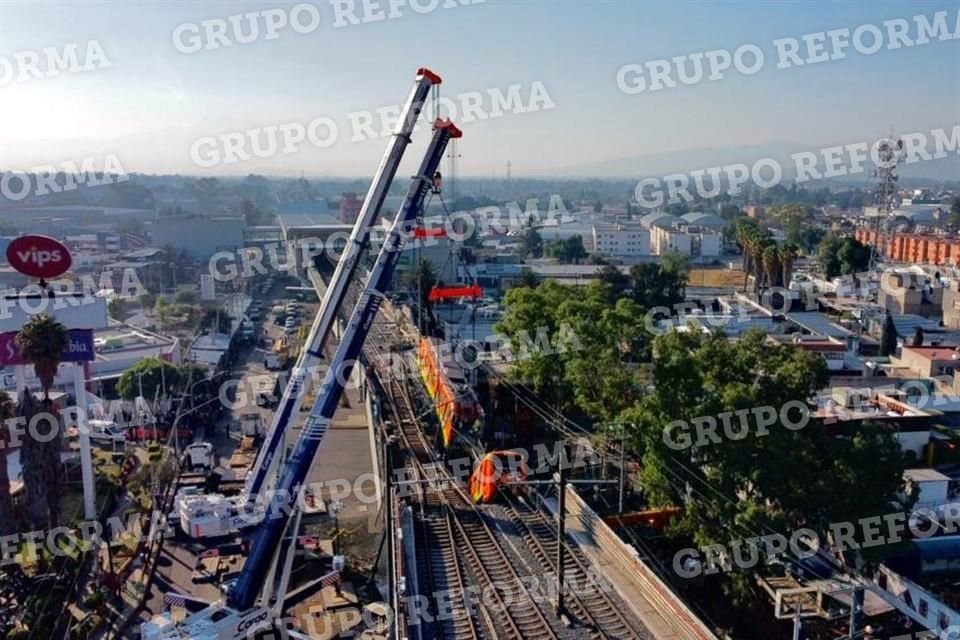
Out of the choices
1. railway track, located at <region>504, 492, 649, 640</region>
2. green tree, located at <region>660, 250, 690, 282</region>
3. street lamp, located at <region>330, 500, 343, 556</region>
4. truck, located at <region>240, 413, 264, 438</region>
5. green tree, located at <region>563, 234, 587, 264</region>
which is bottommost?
street lamp, located at <region>330, 500, 343, 556</region>

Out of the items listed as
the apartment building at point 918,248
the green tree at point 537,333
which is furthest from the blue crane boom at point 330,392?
the apartment building at point 918,248

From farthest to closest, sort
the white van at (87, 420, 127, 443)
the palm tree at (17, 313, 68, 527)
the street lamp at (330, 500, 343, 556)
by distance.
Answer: the white van at (87, 420, 127, 443) < the street lamp at (330, 500, 343, 556) < the palm tree at (17, 313, 68, 527)

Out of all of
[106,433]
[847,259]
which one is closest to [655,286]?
[847,259]

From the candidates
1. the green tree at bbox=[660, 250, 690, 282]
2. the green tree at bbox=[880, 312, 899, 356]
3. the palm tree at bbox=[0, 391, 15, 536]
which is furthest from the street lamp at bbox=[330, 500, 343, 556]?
the green tree at bbox=[660, 250, 690, 282]

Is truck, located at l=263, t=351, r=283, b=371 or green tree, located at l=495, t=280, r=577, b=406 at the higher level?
green tree, located at l=495, t=280, r=577, b=406

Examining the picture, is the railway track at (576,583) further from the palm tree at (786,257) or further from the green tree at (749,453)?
the palm tree at (786,257)

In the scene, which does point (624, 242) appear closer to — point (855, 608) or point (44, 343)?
point (44, 343)

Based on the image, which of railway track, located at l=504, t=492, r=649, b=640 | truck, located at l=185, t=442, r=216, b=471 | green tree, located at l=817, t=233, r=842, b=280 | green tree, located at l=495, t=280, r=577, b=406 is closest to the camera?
railway track, located at l=504, t=492, r=649, b=640

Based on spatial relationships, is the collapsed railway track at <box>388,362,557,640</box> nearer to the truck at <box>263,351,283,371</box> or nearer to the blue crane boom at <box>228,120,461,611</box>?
the blue crane boom at <box>228,120,461,611</box>
